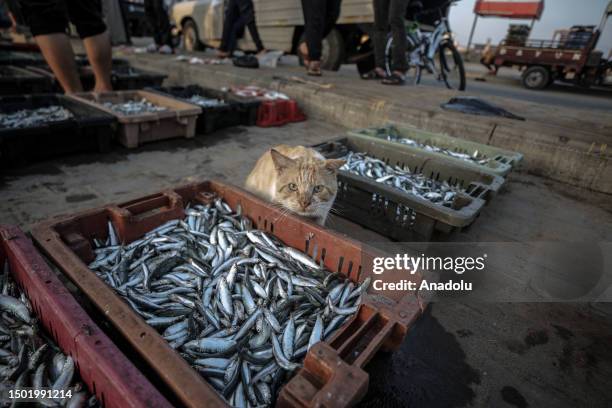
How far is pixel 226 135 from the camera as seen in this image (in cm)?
550

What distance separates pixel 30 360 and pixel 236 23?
38.4 ft

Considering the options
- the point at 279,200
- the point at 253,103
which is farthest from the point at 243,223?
the point at 253,103

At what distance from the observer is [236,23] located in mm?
10648

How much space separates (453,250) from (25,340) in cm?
307

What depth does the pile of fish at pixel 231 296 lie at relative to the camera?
1.44 meters

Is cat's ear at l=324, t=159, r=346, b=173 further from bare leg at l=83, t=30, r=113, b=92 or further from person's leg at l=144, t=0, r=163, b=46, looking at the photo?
person's leg at l=144, t=0, r=163, b=46

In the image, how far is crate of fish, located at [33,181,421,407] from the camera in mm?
1159

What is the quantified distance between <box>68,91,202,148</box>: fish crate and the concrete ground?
565 mm

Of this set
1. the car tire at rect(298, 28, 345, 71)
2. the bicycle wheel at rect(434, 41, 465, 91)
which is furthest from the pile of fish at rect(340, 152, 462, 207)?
the car tire at rect(298, 28, 345, 71)

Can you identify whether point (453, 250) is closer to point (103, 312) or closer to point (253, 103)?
point (103, 312)

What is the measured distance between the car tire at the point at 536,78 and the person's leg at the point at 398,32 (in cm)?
1198

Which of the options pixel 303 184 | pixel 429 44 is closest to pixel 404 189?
pixel 303 184

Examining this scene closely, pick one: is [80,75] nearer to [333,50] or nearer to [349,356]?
[333,50]

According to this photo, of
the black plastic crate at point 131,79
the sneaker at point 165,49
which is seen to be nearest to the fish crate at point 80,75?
the black plastic crate at point 131,79
